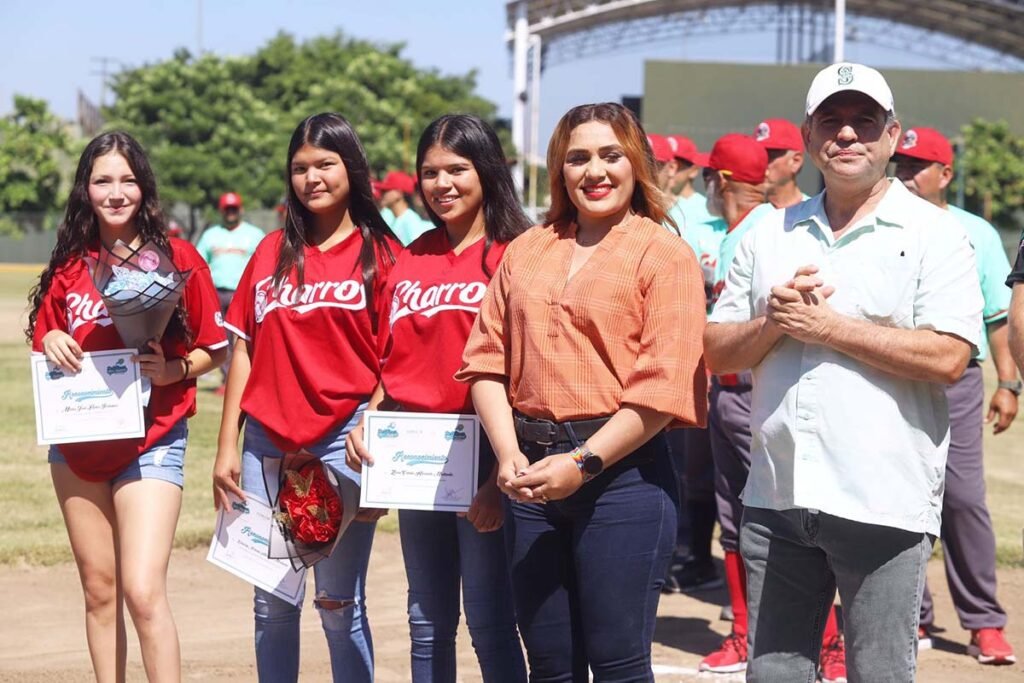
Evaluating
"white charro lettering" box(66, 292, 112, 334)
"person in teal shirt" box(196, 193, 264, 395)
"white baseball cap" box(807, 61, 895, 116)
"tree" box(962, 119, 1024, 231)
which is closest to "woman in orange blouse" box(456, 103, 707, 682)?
"white baseball cap" box(807, 61, 895, 116)

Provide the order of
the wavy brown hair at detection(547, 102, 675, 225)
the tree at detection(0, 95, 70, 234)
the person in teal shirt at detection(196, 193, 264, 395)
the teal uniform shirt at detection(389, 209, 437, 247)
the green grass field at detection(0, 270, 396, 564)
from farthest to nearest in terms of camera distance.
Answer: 1. the tree at detection(0, 95, 70, 234)
2. the person in teal shirt at detection(196, 193, 264, 395)
3. the teal uniform shirt at detection(389, 209, 437, 247)
4. the green grass field at detection(0, 270, 396, 564)
5. the wavy brown hair at detection(547, 102, 675, 225)

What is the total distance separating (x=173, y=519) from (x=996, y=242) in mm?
3655

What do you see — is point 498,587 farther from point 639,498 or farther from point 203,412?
point 203,412

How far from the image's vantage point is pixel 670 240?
3.81 metres

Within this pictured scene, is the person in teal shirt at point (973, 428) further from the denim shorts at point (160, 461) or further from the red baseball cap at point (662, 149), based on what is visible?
the denim shorts at point (160, 461)

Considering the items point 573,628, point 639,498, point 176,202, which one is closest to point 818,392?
point 639,498

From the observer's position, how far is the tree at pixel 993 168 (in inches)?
1756

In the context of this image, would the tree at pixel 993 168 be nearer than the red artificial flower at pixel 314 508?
No

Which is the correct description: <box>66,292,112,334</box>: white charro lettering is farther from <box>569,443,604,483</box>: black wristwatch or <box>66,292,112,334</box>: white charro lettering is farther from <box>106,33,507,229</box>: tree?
<box>106,33,507,229</box>: tree

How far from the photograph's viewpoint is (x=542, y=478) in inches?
141

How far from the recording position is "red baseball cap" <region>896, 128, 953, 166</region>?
6.04 m

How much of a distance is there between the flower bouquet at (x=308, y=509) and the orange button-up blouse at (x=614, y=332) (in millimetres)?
882

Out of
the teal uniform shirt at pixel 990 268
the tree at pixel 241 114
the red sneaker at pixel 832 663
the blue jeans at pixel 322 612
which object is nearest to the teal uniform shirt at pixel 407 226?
the teal uniform shirt at pixel 990 268

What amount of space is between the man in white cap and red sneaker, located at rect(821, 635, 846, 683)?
2.13 meters
